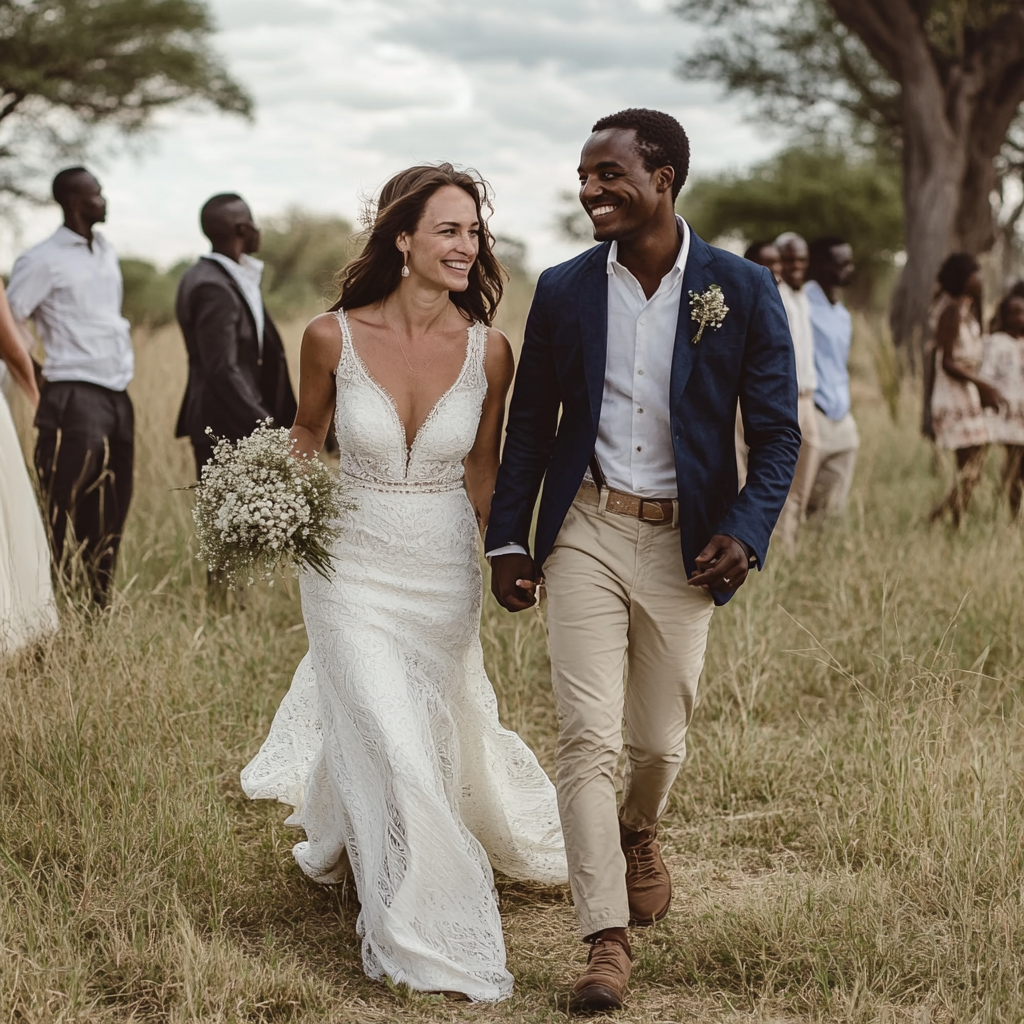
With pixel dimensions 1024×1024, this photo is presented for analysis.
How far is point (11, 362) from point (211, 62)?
17.7 meters

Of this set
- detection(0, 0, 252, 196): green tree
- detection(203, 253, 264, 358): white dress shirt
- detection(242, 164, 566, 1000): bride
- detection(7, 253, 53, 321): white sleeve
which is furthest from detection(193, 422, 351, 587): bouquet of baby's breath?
detection(0, 0, 252, 196): green tree

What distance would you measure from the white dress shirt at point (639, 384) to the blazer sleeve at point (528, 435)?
0.09 m

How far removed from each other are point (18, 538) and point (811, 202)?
34786mm

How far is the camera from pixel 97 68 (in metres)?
21.9

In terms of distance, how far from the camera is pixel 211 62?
2264cm

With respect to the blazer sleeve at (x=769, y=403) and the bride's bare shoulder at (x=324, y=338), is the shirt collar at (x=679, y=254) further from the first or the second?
the bride's bare shoulder at (x=324, y=338)

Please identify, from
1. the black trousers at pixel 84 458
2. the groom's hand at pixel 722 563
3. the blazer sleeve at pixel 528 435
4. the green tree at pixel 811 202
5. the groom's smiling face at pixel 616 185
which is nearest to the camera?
the groom's hand at pixel 722 563

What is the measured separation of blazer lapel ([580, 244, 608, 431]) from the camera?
400 cm

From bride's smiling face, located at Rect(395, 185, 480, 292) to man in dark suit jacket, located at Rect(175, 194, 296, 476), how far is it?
266cm

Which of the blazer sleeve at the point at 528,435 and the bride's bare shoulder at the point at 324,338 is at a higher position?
the bride's bare shoulder at the point at 324,338

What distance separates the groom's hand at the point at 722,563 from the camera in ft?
12.6

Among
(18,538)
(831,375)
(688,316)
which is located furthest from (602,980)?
(831,375)

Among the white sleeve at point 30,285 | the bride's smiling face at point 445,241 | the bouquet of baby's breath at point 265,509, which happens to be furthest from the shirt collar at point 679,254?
the white sleeve at point 30,285

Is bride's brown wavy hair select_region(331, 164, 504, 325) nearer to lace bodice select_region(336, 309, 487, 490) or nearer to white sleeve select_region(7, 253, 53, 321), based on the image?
lace bodice select_region(336, 309, 487, 490)
